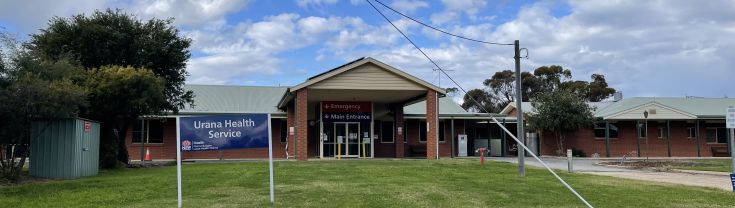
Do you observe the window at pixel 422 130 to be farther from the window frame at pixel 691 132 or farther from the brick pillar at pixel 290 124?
the window frame at pixel 691 132

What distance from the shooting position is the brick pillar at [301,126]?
26.7 m

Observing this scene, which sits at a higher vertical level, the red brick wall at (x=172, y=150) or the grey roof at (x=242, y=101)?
the grey roof at (x=242, y=101)

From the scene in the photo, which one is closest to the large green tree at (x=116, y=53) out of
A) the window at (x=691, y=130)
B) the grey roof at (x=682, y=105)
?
the grey roof at (x=682, y=105)

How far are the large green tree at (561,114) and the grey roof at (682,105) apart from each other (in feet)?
8.05

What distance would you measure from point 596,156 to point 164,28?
26.0 meters

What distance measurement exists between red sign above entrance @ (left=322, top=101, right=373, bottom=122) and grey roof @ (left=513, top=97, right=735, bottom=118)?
45.4 ft

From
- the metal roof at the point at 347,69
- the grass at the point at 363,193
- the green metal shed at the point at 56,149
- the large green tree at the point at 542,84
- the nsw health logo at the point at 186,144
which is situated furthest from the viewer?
the large green tree at the point at 542,84

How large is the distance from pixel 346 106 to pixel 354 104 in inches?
17.0

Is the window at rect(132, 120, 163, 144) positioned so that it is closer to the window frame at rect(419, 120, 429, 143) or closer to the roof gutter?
the roof gutter

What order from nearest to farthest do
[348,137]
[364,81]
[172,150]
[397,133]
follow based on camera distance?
[364,81]
[348,137]
[397,133]
[172,150]

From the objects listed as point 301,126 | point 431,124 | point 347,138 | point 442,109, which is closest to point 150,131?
point 347,138

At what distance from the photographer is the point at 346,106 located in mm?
31797

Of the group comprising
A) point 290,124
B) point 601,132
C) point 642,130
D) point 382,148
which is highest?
point 290,124

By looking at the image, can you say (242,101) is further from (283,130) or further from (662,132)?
(662,132)
